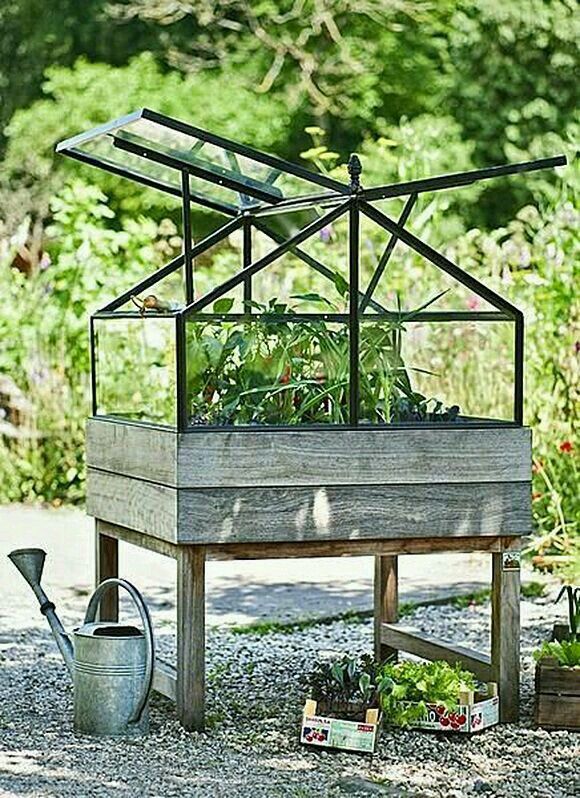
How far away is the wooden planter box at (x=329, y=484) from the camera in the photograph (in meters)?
4.43

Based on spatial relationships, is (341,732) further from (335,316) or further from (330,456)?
(335,316)

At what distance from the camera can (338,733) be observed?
4.40 m

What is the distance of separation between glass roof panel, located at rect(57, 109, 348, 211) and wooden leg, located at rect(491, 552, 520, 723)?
47.5 inches

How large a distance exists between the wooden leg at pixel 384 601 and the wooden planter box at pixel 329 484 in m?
0.90

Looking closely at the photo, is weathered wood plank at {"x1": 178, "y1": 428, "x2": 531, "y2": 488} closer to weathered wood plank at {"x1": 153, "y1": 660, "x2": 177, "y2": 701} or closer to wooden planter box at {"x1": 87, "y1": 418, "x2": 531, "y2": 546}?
wooden planter box at {"x1": 87, "y1": 418, "x2": 531, "y2": 546}

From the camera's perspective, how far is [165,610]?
6840 mm

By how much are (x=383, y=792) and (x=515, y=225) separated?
20.3 ft

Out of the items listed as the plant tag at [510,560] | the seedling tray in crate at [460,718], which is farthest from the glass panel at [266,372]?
the seedling tray in crate at [460,718]

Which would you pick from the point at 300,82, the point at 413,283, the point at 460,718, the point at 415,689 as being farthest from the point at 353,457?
the point at 300,82

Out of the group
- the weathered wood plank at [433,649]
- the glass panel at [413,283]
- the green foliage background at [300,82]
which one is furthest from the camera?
the green foliage background at [300,82]

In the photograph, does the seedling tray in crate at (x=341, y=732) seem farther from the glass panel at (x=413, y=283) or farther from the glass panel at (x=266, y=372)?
the glass panel at (x=413, y=283)

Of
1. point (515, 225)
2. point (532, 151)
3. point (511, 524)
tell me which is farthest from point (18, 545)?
point (532, 151)

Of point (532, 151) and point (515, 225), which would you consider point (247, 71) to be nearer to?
point (532, 151)

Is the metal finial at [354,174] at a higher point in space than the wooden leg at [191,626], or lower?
higher
